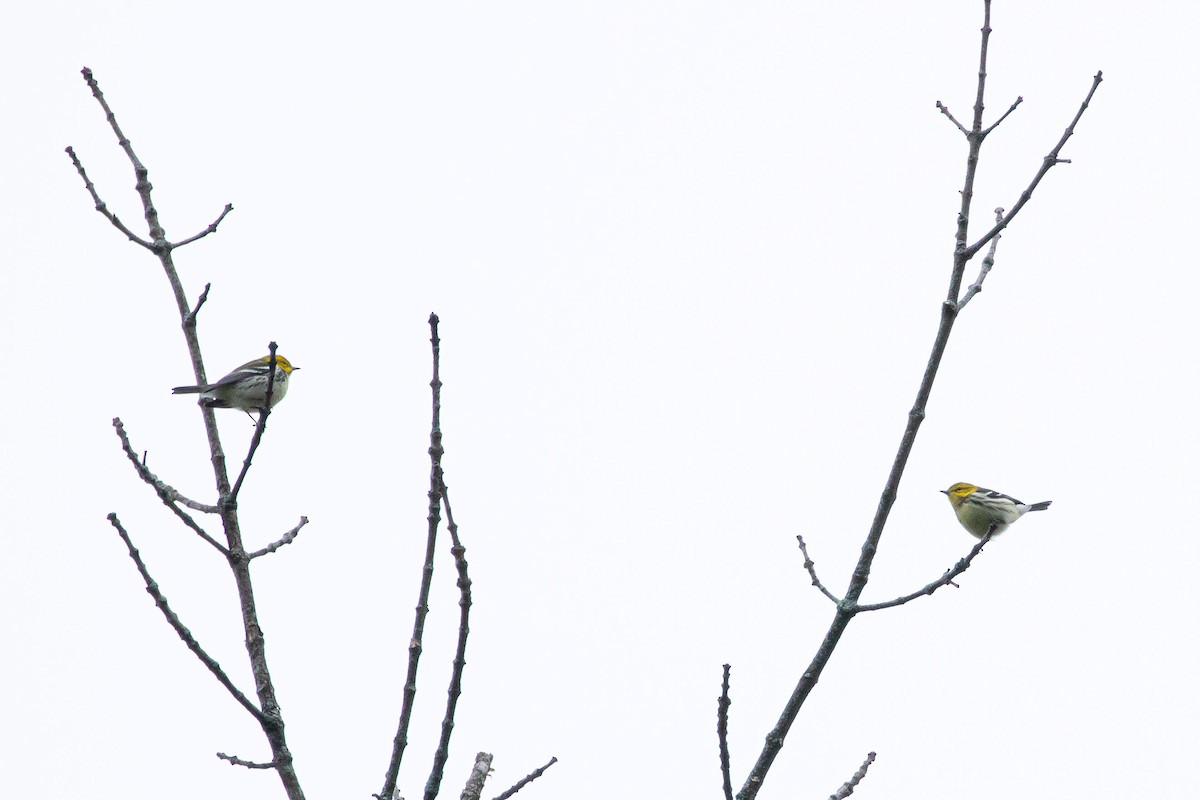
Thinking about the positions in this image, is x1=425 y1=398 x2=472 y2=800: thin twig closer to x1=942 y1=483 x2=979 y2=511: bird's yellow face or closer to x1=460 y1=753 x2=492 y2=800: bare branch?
x1=460 y1=753 x2=492 y2=800: bare branch

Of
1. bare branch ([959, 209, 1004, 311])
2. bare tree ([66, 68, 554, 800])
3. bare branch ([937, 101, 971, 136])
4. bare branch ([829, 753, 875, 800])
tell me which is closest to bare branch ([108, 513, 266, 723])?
bare tree ([66, 68, 554, 800])

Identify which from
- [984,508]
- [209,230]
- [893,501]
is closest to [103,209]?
[209,230]

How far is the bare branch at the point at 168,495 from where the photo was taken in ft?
12.6

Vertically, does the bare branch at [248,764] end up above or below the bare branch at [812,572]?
below

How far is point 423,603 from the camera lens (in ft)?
11.4

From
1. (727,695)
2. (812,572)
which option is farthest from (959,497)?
(727,695)

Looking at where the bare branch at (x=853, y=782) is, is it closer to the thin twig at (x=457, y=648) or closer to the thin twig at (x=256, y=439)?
the thin twig at (x=457, y=648)

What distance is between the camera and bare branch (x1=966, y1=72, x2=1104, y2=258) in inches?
149

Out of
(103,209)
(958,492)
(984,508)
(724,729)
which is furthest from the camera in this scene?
(958,492)

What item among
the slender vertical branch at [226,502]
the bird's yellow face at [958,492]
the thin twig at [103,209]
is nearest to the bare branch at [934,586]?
the slender vertical branch at [226,502]

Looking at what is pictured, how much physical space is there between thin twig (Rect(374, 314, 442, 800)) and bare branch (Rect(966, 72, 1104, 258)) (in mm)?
1784

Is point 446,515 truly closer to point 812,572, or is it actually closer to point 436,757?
point 436,757

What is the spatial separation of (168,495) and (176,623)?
0.72 metres

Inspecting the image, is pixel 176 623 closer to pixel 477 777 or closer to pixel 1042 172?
pixel 477 777
